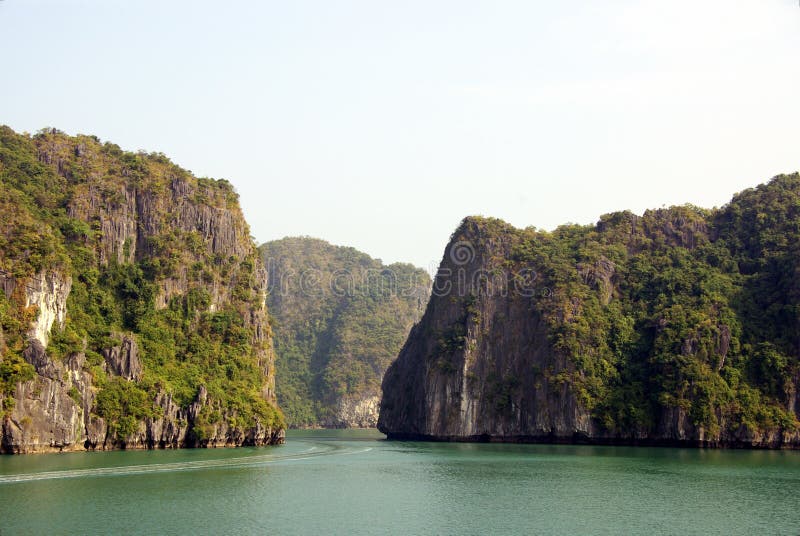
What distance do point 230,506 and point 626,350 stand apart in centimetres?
5457

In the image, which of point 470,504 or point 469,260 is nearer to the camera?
point 470,504

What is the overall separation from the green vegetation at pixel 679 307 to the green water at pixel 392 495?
14.1 metres

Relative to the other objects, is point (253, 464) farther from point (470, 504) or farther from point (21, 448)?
point (470, 504)

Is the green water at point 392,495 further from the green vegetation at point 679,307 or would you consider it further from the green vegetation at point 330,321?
the green vegetation at point 330,321

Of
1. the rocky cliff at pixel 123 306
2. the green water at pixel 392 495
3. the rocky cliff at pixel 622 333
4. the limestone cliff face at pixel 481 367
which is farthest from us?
the limestone cliff face at pixel 481 367

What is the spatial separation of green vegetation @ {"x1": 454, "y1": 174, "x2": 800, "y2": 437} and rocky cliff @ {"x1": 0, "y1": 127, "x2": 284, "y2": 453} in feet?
91.4

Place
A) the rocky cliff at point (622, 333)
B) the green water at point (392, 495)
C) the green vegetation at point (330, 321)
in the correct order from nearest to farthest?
1. the green water at point (392, 495)
2. the rocky cliff at point (622, 333)
3. the green vegetation at point (330, 321)

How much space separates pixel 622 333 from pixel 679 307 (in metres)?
6.16

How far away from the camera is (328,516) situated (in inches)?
1347

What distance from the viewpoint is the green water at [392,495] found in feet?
105

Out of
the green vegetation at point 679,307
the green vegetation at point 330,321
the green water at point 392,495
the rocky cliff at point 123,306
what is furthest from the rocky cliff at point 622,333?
the green vegetation at point 330,321

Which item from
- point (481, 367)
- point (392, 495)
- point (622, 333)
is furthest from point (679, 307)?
point (392, 495)

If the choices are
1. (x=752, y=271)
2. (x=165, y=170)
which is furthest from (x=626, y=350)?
(x=165, y=170)

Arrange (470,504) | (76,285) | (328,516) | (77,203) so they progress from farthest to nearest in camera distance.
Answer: (77,203), (76,285), (470,504), (328,516)
